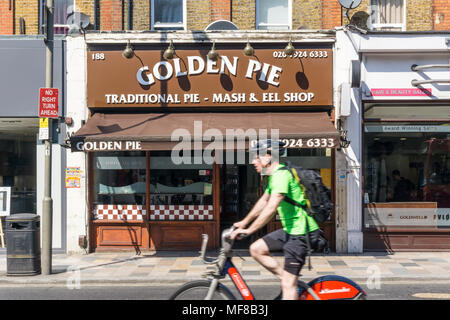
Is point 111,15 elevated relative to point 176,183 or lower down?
elevated

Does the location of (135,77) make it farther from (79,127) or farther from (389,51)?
(389,51)

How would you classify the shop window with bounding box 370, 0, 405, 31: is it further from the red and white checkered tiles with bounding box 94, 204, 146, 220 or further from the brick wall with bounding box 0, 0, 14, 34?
the brick wall with bounding box 0, 0, 14, 34

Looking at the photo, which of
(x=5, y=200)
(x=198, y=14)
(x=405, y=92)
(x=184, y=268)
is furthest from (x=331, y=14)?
(x=5, y=200)

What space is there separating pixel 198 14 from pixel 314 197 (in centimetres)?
780

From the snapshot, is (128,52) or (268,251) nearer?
(268,251)

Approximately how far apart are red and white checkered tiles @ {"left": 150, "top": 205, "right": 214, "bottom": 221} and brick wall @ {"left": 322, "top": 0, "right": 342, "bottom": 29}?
5.24 meters

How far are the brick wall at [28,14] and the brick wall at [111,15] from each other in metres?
1.60

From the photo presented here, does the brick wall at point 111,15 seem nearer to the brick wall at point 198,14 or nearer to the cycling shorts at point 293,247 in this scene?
the brick wall at point 198,14

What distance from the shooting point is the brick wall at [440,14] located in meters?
10.8

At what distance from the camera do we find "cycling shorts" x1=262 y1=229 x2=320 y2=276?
4.52 m

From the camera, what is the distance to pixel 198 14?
438 inches

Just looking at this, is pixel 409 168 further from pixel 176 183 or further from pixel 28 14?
Result: pixel 28 14

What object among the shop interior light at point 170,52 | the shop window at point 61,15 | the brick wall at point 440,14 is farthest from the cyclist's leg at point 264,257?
the shop window at point 61,15
